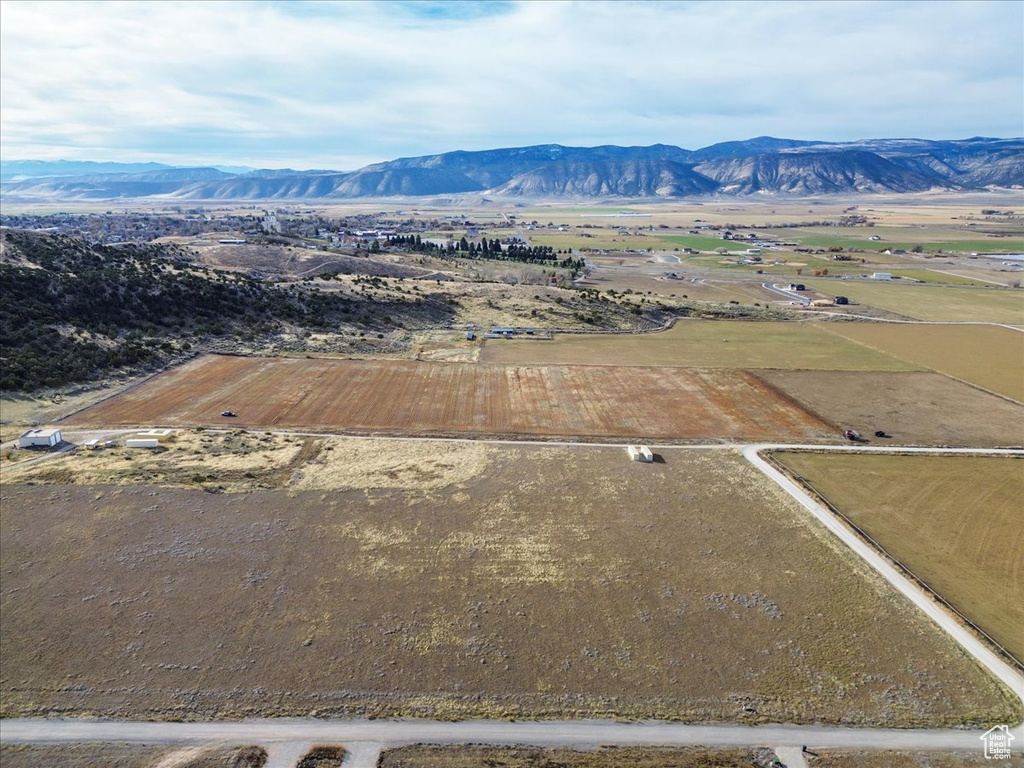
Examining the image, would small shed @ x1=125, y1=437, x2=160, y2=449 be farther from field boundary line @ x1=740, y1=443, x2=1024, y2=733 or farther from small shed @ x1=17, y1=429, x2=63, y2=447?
field boundary line @ x1=740, y1=443, x2=1024, y2=733

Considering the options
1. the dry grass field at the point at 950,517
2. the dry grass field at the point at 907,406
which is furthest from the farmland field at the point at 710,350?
the dry grass field at the point at 950,517

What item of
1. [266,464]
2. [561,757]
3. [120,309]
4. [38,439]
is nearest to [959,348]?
[561,757]

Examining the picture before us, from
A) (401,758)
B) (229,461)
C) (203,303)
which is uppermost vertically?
(203,303)

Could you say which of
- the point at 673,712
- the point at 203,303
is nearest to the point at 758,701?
the point at 673,712

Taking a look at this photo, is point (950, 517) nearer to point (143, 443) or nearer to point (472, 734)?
point (472, 734)

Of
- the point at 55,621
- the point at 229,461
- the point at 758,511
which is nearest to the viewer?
the point at 55,621

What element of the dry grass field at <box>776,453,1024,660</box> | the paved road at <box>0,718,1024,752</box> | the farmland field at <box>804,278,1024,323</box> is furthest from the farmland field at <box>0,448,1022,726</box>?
the farmland field at <box>804,278,1024,323</box>

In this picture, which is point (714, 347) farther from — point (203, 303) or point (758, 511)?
point (203, 303)
